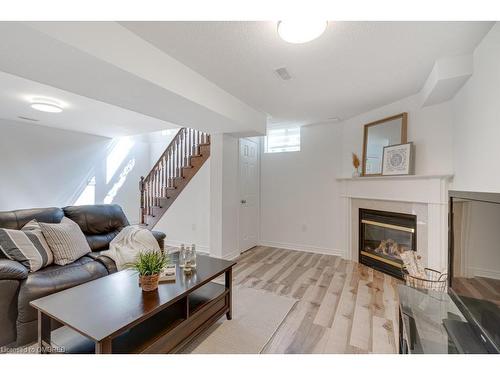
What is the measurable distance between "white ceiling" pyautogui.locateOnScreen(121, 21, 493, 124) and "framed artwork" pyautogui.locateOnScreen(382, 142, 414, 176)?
646 millimetres

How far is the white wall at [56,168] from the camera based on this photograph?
396 centimetres

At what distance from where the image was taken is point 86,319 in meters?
1.18

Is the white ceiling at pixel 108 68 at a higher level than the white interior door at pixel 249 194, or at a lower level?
higher

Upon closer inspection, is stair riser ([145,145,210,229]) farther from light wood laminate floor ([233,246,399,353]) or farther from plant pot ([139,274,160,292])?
plant pot ([139,274,160,292])

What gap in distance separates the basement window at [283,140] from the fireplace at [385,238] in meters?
1.73

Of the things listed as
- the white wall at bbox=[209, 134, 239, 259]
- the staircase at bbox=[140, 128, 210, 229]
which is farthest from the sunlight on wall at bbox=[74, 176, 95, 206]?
the white wall at bbox=[209, 134, 239, 259]

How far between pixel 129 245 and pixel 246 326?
1616 millimetres

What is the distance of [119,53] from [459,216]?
93.9 inches

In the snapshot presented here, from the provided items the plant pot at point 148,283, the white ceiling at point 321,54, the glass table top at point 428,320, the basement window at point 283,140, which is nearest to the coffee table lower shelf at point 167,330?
the plant pot at point 148,283

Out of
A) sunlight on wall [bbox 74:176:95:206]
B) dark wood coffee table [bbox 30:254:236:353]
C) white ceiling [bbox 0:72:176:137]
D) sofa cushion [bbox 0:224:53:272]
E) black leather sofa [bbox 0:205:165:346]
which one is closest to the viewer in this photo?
dark wood coffee table [bbox 30:254:236:353]

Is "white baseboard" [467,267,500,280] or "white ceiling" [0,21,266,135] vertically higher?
"white ceiling" [0,21,266,135]

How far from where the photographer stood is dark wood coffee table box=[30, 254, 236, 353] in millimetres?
1164

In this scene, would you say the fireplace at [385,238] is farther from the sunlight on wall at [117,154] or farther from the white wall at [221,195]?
the sunlight on wall at [117,154]

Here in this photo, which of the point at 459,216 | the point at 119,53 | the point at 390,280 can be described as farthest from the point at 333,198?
the point at 119,53
